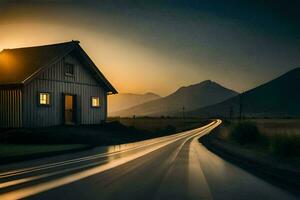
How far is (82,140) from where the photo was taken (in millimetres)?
28312

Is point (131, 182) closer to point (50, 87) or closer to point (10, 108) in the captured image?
point (10, 108)

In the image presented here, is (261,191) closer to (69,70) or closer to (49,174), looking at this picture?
(49,174)

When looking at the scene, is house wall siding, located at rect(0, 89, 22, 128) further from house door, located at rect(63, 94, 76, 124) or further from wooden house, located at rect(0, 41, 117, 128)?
house door, located at rect(63, 94, 76, 124)

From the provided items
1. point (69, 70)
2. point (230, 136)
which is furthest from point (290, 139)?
point (69, 70)

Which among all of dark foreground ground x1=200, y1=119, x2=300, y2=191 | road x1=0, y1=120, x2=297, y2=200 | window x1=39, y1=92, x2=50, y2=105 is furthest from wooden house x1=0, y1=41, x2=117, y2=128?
road x1=0, y1=120, x2=297, y2=200

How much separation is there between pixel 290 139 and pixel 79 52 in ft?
72.5

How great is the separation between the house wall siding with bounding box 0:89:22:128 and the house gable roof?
814 millimetres

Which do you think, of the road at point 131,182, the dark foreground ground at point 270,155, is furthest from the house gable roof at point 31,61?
the road at point 131,182

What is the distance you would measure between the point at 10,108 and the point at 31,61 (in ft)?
16.6

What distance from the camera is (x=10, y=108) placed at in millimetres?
30828

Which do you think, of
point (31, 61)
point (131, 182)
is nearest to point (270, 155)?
point (131, 182)

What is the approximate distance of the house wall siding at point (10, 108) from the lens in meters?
30.5

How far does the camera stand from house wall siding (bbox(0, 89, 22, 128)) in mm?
30500

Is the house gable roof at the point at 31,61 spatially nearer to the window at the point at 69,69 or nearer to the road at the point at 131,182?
the window at the point at 69,69
